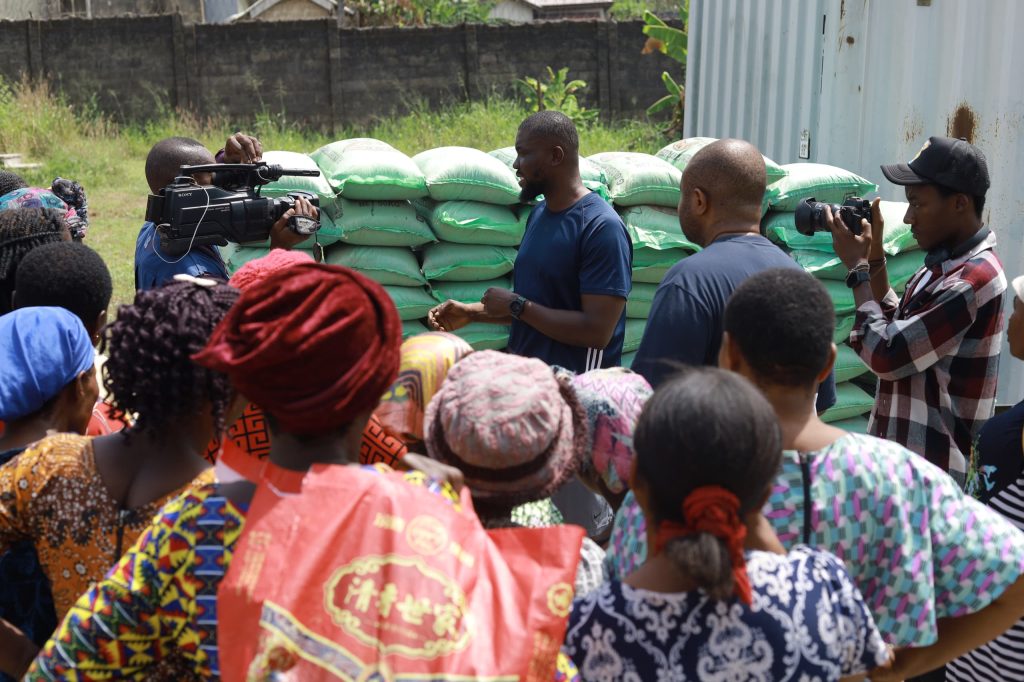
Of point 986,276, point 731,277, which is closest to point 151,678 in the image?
point 731,277

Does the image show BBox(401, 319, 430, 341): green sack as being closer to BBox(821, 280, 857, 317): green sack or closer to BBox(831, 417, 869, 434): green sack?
BBox(821, 280, 857, 317): green sack

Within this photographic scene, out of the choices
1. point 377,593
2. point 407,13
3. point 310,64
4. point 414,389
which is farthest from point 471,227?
point 407,13

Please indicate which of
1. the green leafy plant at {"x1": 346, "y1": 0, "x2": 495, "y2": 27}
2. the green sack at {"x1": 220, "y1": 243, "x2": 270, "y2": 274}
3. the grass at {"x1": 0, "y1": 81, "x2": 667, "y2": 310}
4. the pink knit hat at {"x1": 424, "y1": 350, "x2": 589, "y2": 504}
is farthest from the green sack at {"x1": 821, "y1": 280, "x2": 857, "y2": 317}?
the green leafy plant at {"x1": 346, "y1": 0, "x2": 495, "y2": 27}

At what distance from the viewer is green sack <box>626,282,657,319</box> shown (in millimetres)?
4441

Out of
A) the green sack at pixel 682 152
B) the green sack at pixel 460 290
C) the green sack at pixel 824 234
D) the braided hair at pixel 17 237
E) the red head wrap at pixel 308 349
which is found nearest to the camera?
the red head wrap at pixel 308 349

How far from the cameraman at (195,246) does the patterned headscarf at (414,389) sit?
3.47 feet

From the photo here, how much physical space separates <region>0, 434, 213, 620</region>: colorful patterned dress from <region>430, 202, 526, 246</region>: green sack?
8.95 ft

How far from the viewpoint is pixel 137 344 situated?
1.76m

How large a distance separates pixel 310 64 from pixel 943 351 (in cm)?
1307

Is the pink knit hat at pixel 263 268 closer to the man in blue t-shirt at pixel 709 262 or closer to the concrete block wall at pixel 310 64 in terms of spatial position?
the man in blue t-shirt at pixel 709 262

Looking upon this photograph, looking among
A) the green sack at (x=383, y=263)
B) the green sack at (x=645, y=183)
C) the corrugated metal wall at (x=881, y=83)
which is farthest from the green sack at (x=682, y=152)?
the green sack at (x=383, y=263)

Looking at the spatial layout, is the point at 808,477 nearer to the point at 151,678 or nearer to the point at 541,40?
the point at 151,678

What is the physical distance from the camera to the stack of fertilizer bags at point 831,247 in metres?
4.15

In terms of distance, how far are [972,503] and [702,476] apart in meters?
0.67
